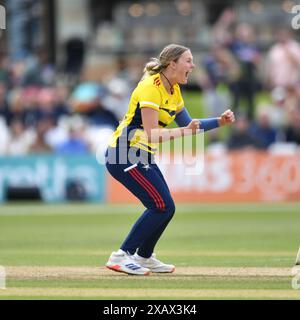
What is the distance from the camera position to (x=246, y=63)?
23.4 m

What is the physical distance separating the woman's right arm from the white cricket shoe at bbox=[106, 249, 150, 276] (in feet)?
3.97

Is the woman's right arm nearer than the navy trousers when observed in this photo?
Yes

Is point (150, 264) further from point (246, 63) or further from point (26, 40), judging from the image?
point (26, 40)

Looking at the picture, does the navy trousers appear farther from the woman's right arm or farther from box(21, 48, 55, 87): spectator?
box(21, 48, 55, 87): spectator

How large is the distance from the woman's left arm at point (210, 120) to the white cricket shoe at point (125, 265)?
147 cm

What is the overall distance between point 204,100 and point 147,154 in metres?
14.4

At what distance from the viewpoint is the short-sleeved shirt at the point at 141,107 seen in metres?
9.54

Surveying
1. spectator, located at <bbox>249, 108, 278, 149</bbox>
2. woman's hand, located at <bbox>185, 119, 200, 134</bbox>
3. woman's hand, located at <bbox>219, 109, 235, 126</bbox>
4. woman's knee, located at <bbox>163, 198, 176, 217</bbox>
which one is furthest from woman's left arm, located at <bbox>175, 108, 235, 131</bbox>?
spectator, located at <bbox>249, 108, 278, 149</bbox>

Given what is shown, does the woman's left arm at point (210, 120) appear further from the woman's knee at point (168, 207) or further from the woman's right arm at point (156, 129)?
the woman's knee at point (168, 207)

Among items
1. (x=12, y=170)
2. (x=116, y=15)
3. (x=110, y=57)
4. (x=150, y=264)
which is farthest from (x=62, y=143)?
(x=150, y=264)

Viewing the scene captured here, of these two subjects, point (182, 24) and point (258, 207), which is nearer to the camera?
point (258, 207)

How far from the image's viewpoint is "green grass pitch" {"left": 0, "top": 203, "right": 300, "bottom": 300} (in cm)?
862

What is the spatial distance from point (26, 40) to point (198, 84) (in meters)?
5.06

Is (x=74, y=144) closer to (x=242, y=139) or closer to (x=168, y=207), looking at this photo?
(x=242, y=139)
